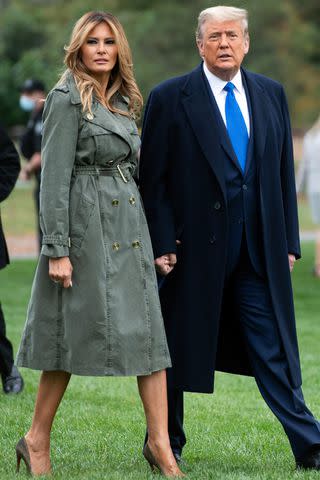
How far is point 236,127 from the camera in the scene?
6.11 m

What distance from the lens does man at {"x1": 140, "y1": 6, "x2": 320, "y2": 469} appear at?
6051mm

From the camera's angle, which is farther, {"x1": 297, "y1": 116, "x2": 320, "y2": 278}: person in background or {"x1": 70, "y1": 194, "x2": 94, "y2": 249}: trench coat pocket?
{"x1": 297, "y1": 116, "x2": 320, "y2": 278}: person in background

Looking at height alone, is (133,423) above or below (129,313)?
below

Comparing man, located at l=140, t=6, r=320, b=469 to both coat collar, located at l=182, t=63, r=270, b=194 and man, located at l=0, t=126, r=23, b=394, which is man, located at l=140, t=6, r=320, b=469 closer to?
coat collar, located at l=182, t=63, r=270, b=194

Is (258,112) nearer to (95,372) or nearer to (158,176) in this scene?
(158,176)

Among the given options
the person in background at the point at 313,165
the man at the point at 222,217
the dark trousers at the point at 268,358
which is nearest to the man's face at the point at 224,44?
the man at the point at 222,217

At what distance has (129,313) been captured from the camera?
589 centimetres

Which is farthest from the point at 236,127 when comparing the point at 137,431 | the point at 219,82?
the point at 137,431

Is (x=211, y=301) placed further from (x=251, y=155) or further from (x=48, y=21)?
(x=48, y=21)

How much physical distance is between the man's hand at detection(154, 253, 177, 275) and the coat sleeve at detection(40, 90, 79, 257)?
0.50 m

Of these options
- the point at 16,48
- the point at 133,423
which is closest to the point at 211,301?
the point at 133,423

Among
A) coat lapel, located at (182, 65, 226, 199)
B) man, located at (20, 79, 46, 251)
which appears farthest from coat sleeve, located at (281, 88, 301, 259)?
man, located at (20, 79, 46, 251)

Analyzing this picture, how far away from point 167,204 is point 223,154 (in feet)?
1.15

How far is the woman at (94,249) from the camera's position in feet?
19.1
